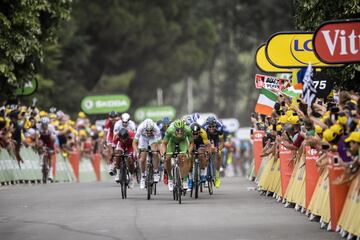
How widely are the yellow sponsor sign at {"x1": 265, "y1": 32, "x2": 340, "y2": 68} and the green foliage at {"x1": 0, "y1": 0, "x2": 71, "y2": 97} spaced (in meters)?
11.3

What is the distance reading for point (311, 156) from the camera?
786 inches

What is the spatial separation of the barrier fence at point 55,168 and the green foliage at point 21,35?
2.22 m

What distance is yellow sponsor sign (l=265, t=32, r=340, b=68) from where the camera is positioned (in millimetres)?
23531

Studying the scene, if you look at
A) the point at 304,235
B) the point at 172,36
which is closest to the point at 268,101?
the point at 304,235

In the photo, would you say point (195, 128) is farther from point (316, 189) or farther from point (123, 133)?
point (316, 189)

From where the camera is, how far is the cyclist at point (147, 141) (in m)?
26.3

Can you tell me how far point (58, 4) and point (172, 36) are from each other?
45.0m

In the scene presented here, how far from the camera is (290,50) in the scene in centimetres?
2347

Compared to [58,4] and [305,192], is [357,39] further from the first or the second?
[58,4]

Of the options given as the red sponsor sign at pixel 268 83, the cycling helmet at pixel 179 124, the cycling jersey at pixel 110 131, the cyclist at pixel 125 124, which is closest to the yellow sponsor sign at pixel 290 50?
the cycling helmet at pixel 179 124

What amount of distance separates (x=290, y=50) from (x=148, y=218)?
5.13 meters

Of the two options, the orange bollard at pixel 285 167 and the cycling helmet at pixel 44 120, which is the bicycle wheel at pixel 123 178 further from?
the cycling helmet at pixel 44 120

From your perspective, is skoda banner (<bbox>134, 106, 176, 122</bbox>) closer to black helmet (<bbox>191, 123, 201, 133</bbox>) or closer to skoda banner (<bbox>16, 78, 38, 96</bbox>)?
skoda banner (<bbox>16, 78, 38, 96</bbox>)

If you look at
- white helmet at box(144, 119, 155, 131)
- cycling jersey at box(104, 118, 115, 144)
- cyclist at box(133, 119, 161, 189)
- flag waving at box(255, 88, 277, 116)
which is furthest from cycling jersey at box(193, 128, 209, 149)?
cycling jersey at box(104, 118, 115, 144)
